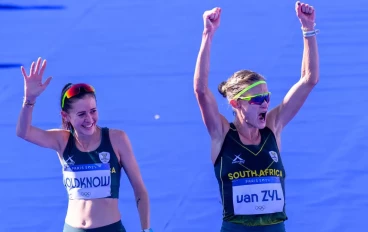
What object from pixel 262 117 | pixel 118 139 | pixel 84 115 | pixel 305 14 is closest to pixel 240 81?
pixel 262 117

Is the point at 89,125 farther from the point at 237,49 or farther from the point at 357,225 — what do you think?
the point at 237,49

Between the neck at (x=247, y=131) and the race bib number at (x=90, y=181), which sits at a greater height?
the neck at (x=247, y=131)

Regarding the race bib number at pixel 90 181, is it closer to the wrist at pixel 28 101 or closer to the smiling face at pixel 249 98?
the wrist at pixel 28 101

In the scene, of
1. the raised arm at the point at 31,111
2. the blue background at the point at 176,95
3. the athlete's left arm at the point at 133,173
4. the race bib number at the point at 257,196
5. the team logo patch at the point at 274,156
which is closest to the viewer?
the race bib number at the point at 257,196

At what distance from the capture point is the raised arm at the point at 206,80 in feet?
13.3

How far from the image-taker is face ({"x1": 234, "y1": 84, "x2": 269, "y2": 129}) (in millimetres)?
4070

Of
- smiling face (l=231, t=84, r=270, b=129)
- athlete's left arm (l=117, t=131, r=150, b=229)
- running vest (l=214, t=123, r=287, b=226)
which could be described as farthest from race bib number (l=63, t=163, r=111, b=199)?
smiling face (l=231, t=84, r=270, b=129)

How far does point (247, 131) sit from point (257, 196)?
371 millimetres

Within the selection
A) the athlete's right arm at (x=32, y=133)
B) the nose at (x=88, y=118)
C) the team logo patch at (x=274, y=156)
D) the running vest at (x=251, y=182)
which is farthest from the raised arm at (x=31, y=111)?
the team logo patch at (x=274, y=156)

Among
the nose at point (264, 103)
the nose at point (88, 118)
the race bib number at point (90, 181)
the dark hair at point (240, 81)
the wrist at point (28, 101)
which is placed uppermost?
the dark hair at point (240, 81)

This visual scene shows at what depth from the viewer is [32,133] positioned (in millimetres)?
4285

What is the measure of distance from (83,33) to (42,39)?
16.1 inches

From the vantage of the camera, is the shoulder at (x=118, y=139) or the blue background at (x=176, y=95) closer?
the shoulder at (x=118, y=139)

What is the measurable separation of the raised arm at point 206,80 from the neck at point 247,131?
106 millimetres
